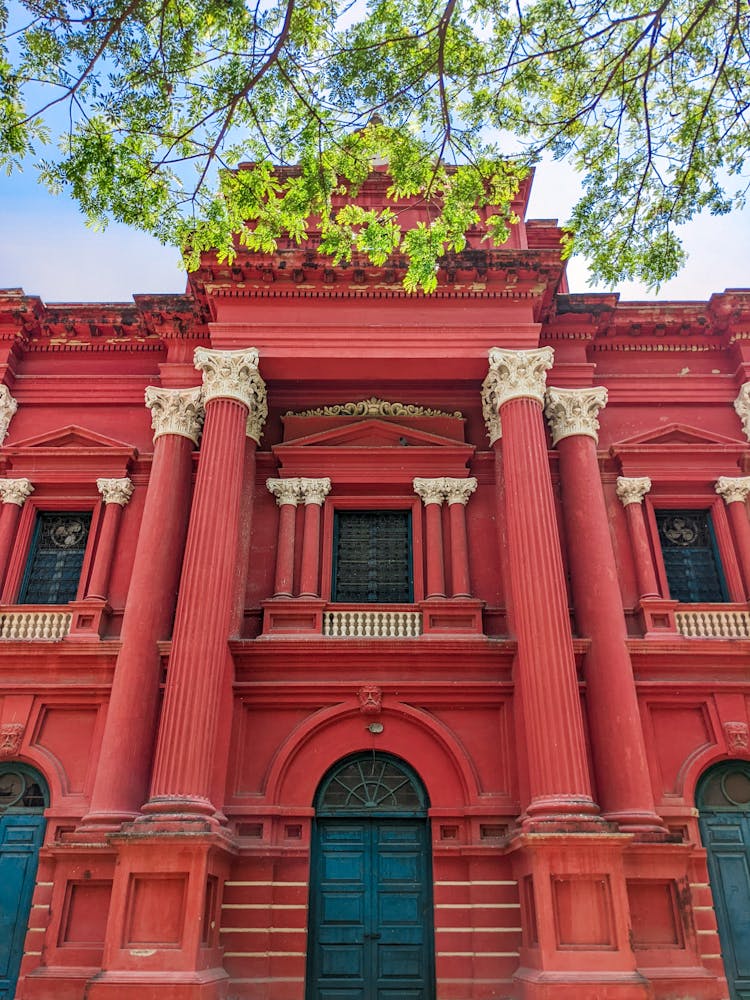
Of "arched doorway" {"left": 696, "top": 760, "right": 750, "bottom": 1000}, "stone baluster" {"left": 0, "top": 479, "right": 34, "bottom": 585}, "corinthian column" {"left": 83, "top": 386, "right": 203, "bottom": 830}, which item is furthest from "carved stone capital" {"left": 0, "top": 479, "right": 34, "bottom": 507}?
"arched doorway" {"left": 696, "top": 760, "right": 750, "bottom": 1000}

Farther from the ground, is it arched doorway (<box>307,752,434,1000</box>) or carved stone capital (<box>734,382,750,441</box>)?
carved stone capital (<box>734,382,750,441</box>)

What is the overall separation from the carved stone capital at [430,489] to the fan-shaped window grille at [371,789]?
12.5ft

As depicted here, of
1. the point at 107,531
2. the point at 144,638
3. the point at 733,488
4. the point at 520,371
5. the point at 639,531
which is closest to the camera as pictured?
the point at 144,638

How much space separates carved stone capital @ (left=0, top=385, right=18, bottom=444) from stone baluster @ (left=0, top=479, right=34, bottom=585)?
851 mm

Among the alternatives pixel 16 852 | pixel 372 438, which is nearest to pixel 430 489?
pixel 372 438

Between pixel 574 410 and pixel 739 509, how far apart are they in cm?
284

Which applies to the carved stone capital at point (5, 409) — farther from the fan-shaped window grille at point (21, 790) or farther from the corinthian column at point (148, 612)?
the fan-shaped window grille at point (21, 790)

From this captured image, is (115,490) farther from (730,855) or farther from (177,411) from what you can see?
(730,855)

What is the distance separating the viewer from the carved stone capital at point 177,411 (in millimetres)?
12156

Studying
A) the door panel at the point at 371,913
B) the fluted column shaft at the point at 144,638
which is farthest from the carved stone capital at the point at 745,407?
the fluted column shaft at the point at 144,638

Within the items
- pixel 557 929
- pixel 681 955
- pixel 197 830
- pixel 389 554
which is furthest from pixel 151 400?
pixel 681 955

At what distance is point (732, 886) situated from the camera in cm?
991

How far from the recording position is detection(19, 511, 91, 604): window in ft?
39.1

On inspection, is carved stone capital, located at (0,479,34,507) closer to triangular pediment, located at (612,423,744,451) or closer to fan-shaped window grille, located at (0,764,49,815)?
fan-shaped window grille, located at (0,764,49,815)
